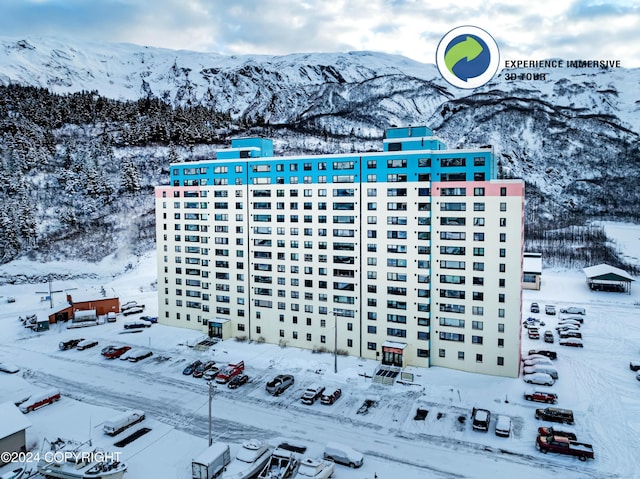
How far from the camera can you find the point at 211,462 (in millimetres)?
28578

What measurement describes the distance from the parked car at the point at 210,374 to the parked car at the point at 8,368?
2101cm

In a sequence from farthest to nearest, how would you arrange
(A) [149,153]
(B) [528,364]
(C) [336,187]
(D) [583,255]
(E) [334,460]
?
(A) [149,153] < (D) [583,255] < (C) [336,187] < (B) [528,364] < (E) [334,460]

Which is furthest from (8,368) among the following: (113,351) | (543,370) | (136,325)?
(543,370)

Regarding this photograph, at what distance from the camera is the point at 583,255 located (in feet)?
339

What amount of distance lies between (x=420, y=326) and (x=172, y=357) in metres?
28.5

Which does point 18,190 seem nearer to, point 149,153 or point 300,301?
point 149,153

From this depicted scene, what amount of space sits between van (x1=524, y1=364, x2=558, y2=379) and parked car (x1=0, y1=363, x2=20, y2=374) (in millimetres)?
53761

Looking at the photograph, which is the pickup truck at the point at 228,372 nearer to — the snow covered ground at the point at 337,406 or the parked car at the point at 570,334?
the snow covered ground at the point at 337,406

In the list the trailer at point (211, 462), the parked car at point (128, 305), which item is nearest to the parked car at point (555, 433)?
the trailer at point (211, 462)

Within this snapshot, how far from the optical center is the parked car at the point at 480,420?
34.4m

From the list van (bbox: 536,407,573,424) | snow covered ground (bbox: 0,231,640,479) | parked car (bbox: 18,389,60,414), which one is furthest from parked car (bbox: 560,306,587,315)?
parked car (bbox: 18,389,60,414)

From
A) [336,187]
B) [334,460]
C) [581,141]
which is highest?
[581,141]

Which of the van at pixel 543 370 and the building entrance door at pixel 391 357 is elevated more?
the building entrance door at pixel 391 357

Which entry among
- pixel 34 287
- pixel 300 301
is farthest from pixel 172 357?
pixel 34 287
